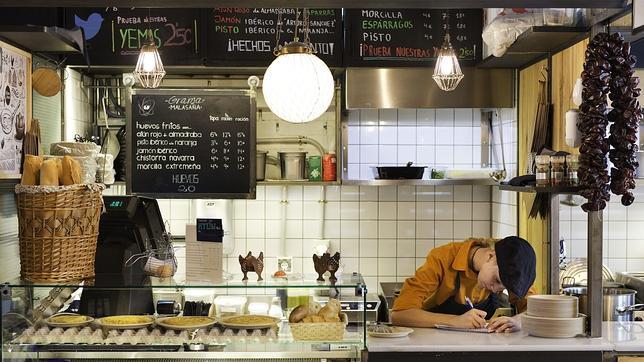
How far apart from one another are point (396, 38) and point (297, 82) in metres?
2.15

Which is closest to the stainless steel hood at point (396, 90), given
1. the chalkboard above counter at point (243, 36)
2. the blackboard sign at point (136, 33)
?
the chalkboard above counter at point (243, 36)

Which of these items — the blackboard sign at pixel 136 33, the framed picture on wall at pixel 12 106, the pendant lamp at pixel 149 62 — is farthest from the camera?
the blackboard sign at pixel 136 33

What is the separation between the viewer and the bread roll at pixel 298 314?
315 cm

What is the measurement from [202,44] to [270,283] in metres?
2.97

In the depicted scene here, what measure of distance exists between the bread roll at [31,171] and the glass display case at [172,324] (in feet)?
1.30

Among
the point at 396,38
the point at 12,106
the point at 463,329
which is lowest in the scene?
the point at 463,329

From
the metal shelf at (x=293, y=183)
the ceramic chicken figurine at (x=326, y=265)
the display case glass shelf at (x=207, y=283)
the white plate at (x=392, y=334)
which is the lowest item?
the white plate at (x=392, y=334)

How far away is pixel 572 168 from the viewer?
12.2 ft

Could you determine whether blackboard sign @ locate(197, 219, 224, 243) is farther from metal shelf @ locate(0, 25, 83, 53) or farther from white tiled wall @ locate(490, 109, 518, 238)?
white tiled wall @ locate(490, 109, 518, 238)

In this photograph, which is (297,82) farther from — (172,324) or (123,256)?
(172,324)

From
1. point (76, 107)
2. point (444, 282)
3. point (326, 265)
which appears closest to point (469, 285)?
point (444, 282)

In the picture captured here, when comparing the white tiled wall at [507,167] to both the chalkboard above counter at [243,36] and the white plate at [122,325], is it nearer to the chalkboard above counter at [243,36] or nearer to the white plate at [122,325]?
the chalkboard above counter at [243,36]

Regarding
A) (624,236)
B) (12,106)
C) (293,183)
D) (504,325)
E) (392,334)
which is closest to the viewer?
(392,334)

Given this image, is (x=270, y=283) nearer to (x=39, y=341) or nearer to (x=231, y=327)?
(x=231, y=327)
